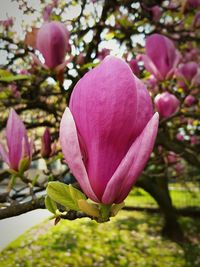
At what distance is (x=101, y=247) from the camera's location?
5.31 m

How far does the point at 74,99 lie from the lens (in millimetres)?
439

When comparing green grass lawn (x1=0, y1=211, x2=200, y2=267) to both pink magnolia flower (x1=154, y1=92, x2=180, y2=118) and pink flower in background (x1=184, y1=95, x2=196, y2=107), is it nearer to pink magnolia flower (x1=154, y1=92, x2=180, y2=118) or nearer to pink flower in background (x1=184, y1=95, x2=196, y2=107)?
pink flower in background (x1=184, y1=95, x2=196, y2=107)

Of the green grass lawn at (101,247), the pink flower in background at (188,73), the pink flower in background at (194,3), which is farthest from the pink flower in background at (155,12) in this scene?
the green grass lawn at (101,247)

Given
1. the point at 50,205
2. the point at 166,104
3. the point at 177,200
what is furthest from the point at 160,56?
the point at 177,200

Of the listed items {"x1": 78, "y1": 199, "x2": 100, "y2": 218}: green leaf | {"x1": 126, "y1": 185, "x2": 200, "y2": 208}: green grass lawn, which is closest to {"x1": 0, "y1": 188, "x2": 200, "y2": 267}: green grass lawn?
{"x1": 126, "y1": 185, "x2": 200, "y2": 208}: green grass lawn

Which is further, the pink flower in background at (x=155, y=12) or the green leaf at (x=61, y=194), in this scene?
the pink flower in background at (x=155, y=12)

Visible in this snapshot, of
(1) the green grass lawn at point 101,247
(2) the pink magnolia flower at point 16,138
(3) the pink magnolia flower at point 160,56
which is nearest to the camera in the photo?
(2) the pink magnolia flower at point 16,138

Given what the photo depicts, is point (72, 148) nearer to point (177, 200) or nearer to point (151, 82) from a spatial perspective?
point (151, 82)

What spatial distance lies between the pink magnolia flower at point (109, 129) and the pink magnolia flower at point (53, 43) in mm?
592

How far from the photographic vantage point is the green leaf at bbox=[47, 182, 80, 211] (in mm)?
480

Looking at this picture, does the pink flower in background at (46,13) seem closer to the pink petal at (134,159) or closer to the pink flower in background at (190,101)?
the pink flower in background at (190,101)

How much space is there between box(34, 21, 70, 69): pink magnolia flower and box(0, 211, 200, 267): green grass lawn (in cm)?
405

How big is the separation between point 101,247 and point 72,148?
5.17 m

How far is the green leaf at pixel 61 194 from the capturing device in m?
0.48
